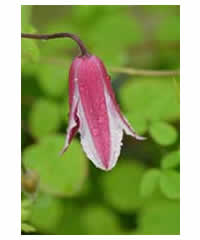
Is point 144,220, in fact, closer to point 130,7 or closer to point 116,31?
point 116,31

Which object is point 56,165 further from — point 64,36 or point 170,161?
point 64,36

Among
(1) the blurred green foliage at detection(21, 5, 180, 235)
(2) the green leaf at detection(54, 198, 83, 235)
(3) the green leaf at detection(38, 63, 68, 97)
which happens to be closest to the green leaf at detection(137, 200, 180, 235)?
(1) the blurred green foliage at detection(21, 5, 180, 235)

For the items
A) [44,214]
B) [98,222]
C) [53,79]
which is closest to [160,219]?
[98,222]

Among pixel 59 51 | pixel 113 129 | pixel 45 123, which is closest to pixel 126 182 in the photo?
pixel 45 123

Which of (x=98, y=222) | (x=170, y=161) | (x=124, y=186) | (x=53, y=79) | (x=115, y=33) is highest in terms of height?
(x=115, y=33)

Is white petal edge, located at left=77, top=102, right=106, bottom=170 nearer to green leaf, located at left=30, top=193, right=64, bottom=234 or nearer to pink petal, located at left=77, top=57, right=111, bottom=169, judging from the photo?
pink petal, located at left=77, top=57, right=111, bottom=169
